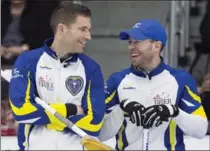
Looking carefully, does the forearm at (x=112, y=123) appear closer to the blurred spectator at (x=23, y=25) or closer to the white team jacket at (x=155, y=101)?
the white team jacket at (x=155, y=101)

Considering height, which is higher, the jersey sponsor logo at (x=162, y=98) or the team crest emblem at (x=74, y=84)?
the team crest emblem at (x=74, y=84)

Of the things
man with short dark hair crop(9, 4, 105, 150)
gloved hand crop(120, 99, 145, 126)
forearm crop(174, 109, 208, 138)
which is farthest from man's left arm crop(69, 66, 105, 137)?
forearm crop(174, 109, 208, 138)

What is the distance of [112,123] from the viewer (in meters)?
4.14

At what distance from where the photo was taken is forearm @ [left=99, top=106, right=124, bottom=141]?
4.14m

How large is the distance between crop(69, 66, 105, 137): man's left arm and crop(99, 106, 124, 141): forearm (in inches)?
5.4

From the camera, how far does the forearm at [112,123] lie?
13.6 feet

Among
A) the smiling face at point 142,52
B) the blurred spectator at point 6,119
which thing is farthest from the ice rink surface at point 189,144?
the smiling face at point 142,52

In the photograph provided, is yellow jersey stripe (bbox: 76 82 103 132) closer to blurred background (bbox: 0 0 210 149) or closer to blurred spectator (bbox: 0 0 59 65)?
blurred background (bbox: 0 0 210 149)

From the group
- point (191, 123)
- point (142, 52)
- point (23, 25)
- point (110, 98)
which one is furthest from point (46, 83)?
point (23, 25)

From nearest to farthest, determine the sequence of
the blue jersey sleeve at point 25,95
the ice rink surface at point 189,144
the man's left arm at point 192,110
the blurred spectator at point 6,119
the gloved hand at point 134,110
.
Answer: the blue jersey sleeve at point 25,95
the gloved hand at point 134,110
the man's left arm at point 192,110
the ice rink surface at point 189,144
the blurred spectator at point 6,119

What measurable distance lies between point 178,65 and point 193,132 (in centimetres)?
247

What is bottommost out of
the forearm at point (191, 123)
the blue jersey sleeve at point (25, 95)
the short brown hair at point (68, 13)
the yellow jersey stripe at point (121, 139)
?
the yellow jersey stripe at point (121, 139)

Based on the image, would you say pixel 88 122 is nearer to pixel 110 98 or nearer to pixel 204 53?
pixel 110 98

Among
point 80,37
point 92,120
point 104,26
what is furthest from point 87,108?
point 104,26
